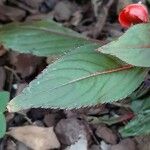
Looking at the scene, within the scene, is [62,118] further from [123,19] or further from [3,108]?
[123,19]

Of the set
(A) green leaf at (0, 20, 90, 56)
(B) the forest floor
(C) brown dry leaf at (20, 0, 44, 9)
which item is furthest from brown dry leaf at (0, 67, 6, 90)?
(C) brown dry leaf at (20, 0, 44, 9)

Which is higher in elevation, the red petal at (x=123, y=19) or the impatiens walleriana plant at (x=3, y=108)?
the red petal at (x=123, y=19)

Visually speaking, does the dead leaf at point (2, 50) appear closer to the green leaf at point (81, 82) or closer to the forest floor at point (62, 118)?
the forest floor at point (62, 118)

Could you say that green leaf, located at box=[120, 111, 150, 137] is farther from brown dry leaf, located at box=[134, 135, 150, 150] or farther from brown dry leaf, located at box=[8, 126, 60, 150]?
brown dry leaf, located at box=[8, 126, 60, 150]

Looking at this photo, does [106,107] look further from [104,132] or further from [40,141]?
[40,141]

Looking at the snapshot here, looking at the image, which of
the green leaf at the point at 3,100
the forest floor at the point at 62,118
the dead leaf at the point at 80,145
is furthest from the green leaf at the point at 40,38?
the dead leaf at the point at 80,145

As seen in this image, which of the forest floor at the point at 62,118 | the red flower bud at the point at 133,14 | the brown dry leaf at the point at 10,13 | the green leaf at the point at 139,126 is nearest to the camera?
the red flower bud at the point at 133,14
